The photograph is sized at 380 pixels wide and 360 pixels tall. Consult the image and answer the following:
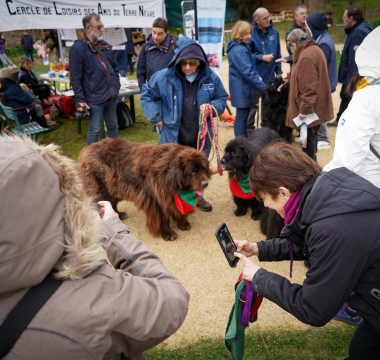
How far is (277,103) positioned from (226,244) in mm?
4902

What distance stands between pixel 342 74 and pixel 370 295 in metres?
7.39

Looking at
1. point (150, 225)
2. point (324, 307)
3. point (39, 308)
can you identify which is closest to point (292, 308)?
point (324, 307)

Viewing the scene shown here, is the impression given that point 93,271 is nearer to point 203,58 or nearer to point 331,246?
point 331,246

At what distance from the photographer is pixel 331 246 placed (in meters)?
1.57

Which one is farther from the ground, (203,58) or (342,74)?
(203,58)

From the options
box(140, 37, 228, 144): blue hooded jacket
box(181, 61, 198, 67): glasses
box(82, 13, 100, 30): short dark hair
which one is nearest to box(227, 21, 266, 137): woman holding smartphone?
box(140, 37, 228, 144): blue hooded jacket

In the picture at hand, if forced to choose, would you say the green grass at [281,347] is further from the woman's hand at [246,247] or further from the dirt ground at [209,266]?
the woman's hand at [246,247]

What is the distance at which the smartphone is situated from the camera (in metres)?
2.18

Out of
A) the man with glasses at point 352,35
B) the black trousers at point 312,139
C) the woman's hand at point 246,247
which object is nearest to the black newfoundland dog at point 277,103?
the black trousers at point 312,139

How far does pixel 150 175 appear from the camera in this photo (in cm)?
403

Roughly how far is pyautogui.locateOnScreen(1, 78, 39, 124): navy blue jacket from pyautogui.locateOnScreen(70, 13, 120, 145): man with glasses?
219 centimetres

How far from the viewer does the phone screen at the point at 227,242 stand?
2201 mm

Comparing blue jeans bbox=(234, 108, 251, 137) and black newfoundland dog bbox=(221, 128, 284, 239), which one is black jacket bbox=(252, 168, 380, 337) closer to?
black newfoundland dog bbox=(221, 128, 284, 239)

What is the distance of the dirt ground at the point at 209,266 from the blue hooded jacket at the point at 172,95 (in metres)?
1.38
